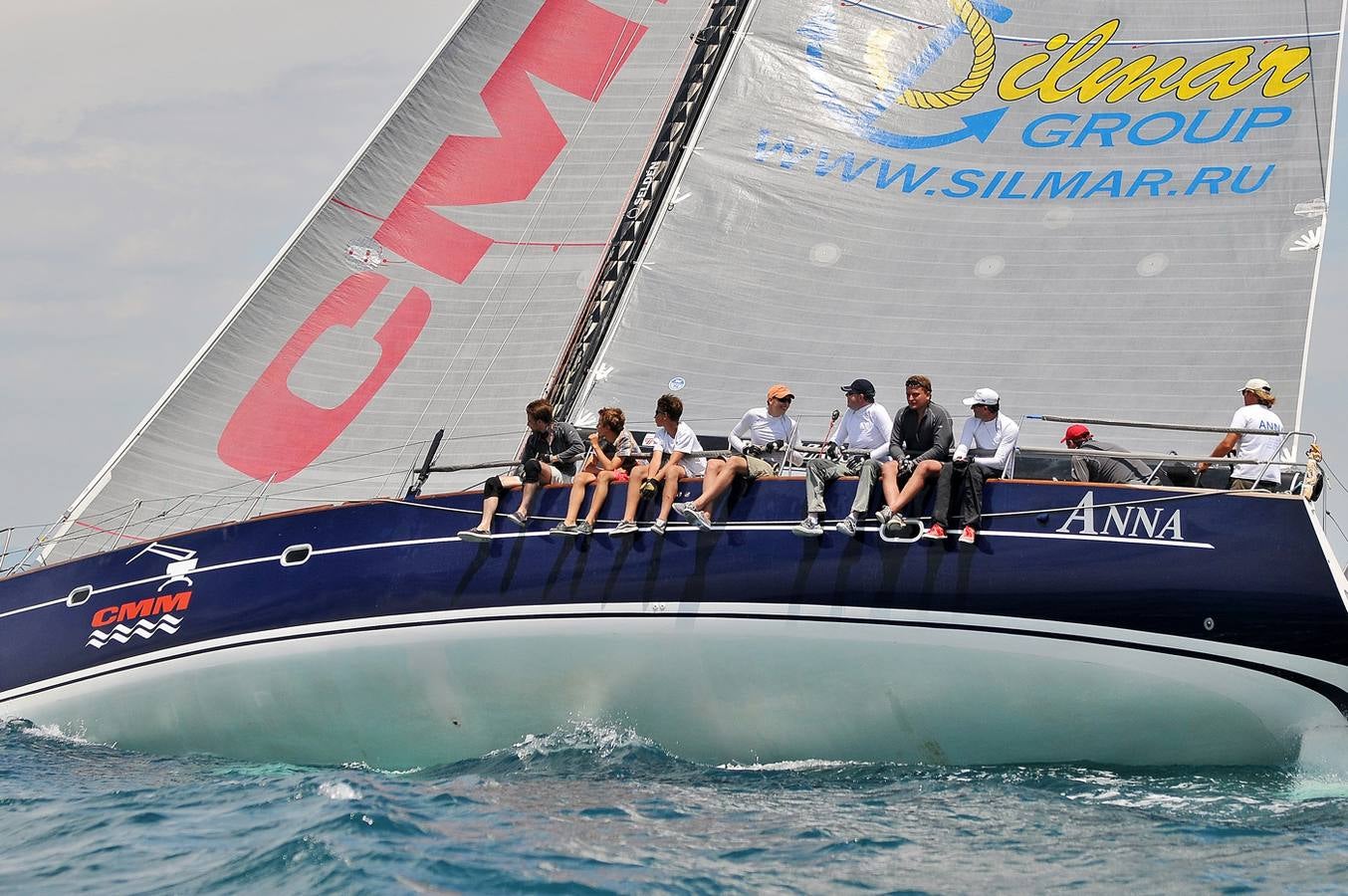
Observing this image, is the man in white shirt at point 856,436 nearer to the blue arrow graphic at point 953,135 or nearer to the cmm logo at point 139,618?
the blue arrow graphic at point 953,135

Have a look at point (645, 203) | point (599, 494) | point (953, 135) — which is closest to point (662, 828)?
point (599, 494)

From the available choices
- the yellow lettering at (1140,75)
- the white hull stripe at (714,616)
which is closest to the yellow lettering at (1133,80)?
the yellow lettering at (1140,75)

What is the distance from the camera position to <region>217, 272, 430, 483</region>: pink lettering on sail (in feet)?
36.8

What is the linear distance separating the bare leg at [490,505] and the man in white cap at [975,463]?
2594 mm

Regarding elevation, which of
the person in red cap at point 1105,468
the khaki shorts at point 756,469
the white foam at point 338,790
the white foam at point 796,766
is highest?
the person in red cap at point 1105,468

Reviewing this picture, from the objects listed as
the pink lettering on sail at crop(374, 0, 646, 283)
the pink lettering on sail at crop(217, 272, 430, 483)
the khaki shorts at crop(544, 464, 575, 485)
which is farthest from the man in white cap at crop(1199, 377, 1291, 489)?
the pink lettering on sail at crop(217, 272, 430, 483)

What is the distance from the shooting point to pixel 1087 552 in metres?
8.26

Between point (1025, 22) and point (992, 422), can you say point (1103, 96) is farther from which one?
point (992, 422)

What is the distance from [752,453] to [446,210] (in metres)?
4.09

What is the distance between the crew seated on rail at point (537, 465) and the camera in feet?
30.7

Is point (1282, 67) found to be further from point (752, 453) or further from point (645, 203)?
point (752, 453)

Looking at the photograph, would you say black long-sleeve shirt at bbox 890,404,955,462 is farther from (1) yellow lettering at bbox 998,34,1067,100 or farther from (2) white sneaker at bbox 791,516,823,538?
(1) yellow lettering at bbox 998,34,1067,100

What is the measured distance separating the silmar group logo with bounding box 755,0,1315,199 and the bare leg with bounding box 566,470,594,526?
3187mm

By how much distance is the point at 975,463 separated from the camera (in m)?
8.48
